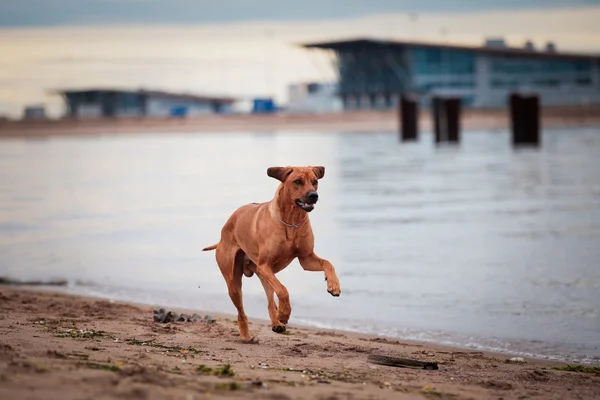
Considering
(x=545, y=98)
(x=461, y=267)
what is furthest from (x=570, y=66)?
(x=461, y=267)

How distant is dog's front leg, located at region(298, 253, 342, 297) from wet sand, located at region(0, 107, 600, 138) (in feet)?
245

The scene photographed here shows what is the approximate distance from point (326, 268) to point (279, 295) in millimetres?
382

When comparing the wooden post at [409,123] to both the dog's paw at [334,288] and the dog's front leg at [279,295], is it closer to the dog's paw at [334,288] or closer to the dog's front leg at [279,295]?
the dog's front leg at [279,295]

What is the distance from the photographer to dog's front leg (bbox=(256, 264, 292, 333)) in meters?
8.59

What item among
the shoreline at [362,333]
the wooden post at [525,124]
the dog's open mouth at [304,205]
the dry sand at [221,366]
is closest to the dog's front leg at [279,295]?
the dry sand at [221,366]

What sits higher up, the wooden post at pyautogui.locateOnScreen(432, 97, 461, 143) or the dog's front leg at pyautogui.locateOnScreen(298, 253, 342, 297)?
the wooden post at pyautogui.locateOnScreen(432, 97, 461, 143)

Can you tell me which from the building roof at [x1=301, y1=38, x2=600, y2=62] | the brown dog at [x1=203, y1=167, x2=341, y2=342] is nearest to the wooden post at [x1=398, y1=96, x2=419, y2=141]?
the brown dog at [x1=203, y1=167, x2=341, y2=342]

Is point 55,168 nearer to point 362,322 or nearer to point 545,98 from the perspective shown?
point 362,322

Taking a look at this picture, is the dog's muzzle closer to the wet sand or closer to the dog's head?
the dog's head

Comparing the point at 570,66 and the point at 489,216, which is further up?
the point at 570,66

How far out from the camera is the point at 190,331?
10.1m

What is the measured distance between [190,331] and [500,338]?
2.62 meters

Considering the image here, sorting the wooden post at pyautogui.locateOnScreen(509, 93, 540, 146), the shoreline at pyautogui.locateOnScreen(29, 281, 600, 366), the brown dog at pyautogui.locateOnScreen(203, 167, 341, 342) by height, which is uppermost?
the wooden post at pyautogui.locateOnScreen(509, 93, 540, 146)

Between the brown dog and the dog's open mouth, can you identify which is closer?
the dog's open mouth
